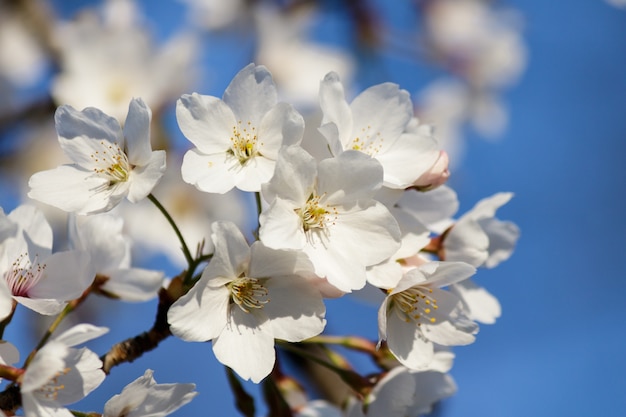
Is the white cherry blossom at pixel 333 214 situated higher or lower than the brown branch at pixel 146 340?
higher

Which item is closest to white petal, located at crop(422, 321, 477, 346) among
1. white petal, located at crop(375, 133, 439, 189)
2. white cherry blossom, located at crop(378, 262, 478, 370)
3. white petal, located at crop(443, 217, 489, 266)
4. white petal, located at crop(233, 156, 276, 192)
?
white cherry blossom, located at crop(378, 262, 478, 370)

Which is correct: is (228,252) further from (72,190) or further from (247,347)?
(72,190)

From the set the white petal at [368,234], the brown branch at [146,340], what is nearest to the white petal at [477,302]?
the white petal at [368,234]

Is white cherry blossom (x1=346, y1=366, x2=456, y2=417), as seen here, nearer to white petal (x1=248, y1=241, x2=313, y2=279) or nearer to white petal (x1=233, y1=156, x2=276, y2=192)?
white petal (x1=248, y1=241, x2=313, y2=279)

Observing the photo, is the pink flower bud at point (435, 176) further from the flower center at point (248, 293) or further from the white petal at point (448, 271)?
the flower center at point (248, 293)

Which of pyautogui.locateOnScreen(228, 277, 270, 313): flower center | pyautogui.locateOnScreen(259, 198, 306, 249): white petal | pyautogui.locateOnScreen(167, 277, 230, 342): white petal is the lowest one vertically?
pyautogui.locateOnScreen(167, 277, 230, 342): white petal

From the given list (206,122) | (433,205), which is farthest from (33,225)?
(433,205)

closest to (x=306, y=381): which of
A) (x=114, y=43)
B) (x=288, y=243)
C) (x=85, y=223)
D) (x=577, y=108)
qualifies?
(x=85, y=223)
